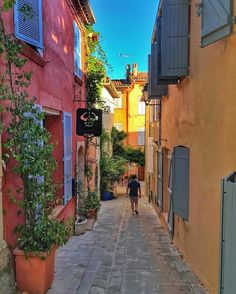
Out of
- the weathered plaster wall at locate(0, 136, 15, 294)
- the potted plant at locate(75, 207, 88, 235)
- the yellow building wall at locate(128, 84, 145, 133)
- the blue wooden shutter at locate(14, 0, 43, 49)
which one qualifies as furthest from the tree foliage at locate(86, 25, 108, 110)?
the yellow building wall at locate(128, 84, 145, 133)

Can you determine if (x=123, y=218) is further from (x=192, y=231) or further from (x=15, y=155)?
(x=15, y=155)

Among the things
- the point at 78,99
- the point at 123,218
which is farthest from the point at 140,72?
the point at 78,99

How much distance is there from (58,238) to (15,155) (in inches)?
52.1

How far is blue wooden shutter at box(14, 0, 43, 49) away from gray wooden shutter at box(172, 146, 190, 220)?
3903 millimetres

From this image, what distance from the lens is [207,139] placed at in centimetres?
639

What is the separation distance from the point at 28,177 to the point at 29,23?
2.47 metres

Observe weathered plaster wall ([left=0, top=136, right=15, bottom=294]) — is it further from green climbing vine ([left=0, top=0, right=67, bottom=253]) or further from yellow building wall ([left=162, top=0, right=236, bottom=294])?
yellow building wall ([left=162, top=0, right=236, bottom=294])

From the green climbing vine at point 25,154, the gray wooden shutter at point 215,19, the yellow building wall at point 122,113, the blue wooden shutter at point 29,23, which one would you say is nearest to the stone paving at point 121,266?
the green climbing vine at point 25,154

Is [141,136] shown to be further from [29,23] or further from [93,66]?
[29,23]

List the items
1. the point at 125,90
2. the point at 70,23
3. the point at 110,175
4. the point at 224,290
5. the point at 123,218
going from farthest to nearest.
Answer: the point at 125,90 < the point at 110,175 < the point at 123,218 < the point at 70,23 < the point at 224,290

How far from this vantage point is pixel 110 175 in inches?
910

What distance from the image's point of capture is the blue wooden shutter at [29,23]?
537 cm

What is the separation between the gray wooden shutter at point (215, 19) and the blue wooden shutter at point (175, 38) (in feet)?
7.30

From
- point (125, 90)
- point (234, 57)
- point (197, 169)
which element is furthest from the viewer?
point (125, 90)
